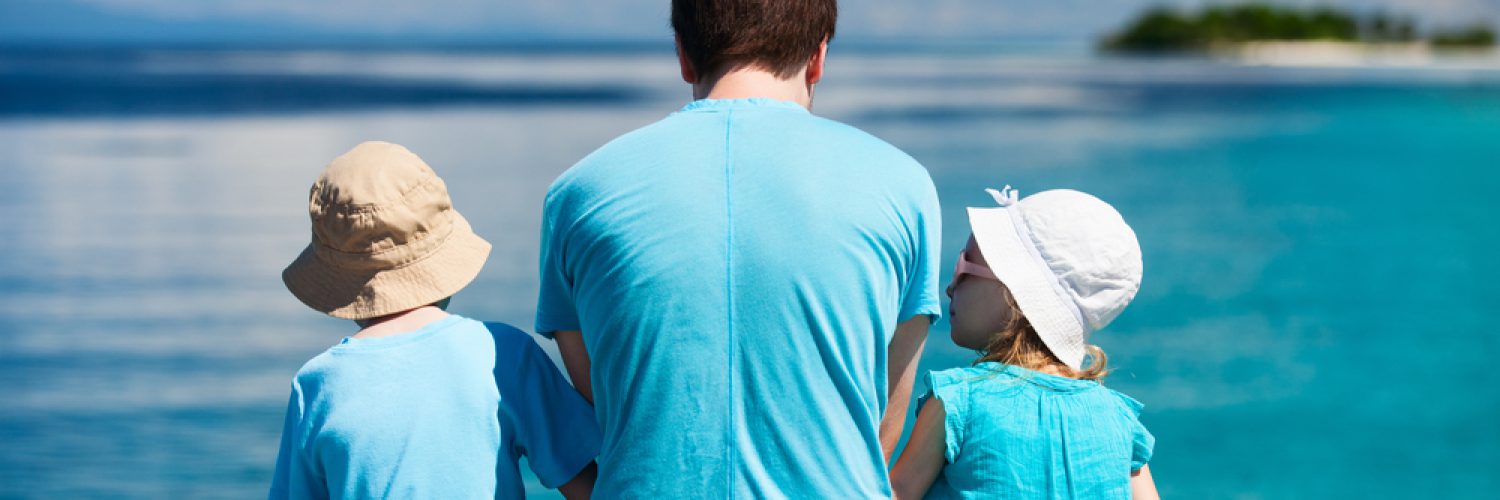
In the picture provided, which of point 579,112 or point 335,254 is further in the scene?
point 579,112

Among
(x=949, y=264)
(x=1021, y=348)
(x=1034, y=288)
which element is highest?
(x=1034, y=288)

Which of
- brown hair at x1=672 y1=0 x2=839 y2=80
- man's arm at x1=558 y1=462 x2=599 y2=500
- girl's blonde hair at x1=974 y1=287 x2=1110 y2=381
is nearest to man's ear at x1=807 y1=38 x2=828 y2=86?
brown hair at x1=672 y1=0 x2=839 y2=80

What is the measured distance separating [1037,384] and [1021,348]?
0.22ft

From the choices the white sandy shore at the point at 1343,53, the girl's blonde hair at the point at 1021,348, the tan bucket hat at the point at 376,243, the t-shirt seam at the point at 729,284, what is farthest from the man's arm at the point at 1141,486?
the white sandy shore at the point at 1343,53

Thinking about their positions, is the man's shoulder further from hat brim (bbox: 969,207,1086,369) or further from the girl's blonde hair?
the girl's blonde hair

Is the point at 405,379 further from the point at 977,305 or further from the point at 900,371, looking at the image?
the point at 977,305

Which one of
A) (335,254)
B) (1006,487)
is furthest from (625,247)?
(1006,487)

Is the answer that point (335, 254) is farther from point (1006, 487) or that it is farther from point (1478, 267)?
point (1478, 267)

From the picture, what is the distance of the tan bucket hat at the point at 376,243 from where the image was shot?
2.05 metres

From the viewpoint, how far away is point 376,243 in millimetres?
2072

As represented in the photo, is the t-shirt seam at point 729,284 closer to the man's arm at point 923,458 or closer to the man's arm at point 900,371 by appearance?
the man's arm at point 900,371

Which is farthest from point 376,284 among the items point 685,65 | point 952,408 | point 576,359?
point 952,408

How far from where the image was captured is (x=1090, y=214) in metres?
2.18

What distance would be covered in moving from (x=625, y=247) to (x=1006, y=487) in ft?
2.50
